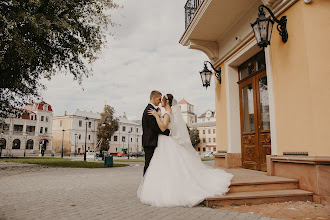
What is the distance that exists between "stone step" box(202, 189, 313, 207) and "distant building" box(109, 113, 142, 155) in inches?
2613

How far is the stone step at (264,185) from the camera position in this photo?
4568 millimetres

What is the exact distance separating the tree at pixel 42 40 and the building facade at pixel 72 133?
47143 millimetres

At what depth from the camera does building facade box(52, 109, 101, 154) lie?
60.0 metres

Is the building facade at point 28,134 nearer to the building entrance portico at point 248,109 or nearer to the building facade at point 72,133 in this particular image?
the building facade at point 72,133

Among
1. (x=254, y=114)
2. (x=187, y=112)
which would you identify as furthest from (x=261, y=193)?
(x=187, y=112)

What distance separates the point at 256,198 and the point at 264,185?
558 mm

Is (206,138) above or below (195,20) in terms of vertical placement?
below

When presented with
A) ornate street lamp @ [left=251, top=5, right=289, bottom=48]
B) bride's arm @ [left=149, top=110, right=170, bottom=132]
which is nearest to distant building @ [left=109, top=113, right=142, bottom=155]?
bride's arm @ [left=149, top=110, right=170, bottom=132]

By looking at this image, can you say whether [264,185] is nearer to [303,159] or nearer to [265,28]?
[303,159]

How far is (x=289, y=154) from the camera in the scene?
500 centimetres

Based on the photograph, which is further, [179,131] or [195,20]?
[195,20]

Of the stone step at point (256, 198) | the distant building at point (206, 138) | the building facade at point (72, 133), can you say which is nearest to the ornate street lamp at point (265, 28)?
the stone step at point (256, 198)

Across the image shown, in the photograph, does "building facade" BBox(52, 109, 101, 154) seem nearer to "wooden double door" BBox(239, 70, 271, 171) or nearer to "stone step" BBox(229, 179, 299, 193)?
Result: "wooden double door" BBox(239, 70, 271, 171)

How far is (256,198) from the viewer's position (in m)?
4.21
